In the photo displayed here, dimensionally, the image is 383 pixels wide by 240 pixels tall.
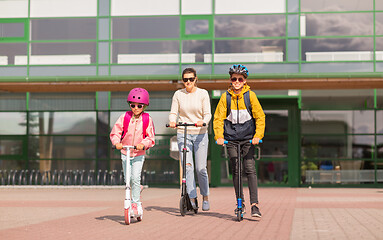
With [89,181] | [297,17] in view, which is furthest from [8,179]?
[297,17]

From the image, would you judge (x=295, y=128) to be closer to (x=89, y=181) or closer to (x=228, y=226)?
(x=89, y=181)

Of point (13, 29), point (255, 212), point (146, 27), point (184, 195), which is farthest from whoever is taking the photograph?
point (13, 29)

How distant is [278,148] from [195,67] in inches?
152

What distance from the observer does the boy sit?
7828 mm

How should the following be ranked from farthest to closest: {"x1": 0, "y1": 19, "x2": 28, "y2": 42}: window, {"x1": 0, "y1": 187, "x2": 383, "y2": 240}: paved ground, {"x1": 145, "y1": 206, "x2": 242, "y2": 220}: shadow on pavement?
{"x1": 0, "y1": 19, "x2": 28, "y2": 42}: window
{"x1": 145, "y1": 206, "x2": 242, "y2": 220}: shadow on pavement
{"x1": 0, "y1": 187, "x2": 383, "y2": 240}: paved ground

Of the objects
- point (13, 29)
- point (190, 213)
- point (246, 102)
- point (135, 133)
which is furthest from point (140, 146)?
point (13, 29)

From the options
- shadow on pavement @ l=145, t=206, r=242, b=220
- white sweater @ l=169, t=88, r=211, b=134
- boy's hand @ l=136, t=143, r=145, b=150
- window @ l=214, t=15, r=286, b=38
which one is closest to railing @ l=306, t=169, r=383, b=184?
window @ l=214, t=15, r=286, b=38

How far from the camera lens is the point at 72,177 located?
20234mm

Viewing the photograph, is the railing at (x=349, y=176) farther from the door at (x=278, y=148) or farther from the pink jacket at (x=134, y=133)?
the pink jacket at (x=134, y=133)

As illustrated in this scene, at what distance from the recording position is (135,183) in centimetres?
770

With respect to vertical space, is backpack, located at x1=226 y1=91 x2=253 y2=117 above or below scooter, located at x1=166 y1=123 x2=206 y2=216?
above

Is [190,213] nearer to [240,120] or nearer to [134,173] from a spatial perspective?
[134,173]

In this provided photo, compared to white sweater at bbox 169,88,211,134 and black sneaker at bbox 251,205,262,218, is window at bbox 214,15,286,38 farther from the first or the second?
black sneaker at bbox 251,205,262,218

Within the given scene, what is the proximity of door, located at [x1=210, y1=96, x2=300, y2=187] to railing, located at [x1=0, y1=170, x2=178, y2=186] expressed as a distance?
160 centimetres
